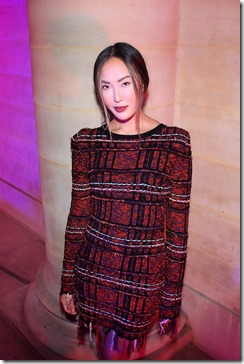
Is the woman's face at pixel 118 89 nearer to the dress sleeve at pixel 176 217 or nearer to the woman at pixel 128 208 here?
the woman at pixel 128 208

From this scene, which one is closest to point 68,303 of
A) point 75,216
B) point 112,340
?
point 112,340

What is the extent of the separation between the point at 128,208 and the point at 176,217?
0.25 meters

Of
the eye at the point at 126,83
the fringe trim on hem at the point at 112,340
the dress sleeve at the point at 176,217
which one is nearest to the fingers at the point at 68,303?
the fringe trim on hem at the point at 112,340

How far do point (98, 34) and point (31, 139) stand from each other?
229 cm

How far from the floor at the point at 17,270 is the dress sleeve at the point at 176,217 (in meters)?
1.28

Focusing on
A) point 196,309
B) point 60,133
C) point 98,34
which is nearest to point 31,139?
point 60,133

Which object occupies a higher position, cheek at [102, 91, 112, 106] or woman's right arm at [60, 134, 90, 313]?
cheek at [102, 91, 112, 106]

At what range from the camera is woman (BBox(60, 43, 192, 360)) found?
68.9 inches

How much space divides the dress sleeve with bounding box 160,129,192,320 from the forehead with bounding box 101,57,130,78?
1.24ft

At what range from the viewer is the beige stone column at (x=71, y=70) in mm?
2123

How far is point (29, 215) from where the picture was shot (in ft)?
15.7

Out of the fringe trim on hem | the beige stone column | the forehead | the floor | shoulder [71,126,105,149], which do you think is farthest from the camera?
the floor

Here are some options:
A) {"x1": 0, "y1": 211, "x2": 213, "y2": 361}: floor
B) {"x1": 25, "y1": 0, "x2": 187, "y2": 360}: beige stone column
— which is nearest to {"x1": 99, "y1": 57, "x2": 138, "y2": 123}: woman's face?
{"x1": 25, "y1": 0, "x2": 187, "y2": 360}: beige stone column

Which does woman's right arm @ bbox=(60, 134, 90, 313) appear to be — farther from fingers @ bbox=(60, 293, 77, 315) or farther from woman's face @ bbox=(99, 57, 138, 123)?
woman's face @ bbox=(99, 57, 138, 123)
